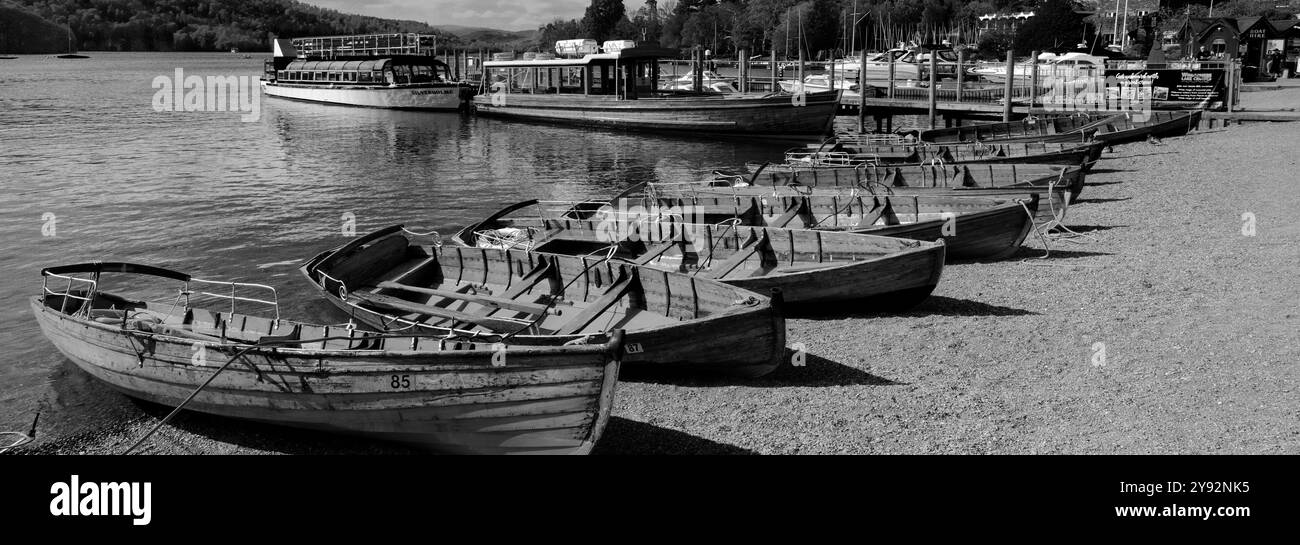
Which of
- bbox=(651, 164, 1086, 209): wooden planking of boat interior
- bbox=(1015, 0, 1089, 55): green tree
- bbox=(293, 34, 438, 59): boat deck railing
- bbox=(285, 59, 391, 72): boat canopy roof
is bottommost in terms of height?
bbox=(651, 164, 1086, 209): wooden planking of boat interior

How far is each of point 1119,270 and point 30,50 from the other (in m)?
214

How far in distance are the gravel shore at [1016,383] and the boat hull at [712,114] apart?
28.2 m

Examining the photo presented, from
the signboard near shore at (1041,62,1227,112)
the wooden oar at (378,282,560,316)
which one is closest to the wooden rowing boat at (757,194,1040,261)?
the wooden oar at (378,282,560,316)

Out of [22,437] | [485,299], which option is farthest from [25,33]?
[485,299]

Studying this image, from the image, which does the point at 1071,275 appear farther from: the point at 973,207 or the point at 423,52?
the point at 423,52

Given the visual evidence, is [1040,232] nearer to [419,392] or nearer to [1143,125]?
[419,392]

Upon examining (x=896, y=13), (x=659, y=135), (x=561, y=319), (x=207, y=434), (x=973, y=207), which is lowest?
(x=207, y=434)

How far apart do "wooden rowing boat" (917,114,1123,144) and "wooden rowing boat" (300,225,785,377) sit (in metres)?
19.0

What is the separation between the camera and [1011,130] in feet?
103

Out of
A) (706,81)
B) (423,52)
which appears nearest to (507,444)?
(706,81)

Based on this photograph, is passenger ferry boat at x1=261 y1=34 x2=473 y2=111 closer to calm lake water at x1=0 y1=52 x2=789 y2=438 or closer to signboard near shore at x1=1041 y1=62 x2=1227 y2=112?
calm lake water at x1=0 y1=52 x2=789 y2=438

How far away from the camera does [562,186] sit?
32.5m

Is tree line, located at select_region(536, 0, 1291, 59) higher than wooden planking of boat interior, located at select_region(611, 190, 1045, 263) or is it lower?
higher

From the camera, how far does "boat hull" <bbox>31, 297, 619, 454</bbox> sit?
817 cm
